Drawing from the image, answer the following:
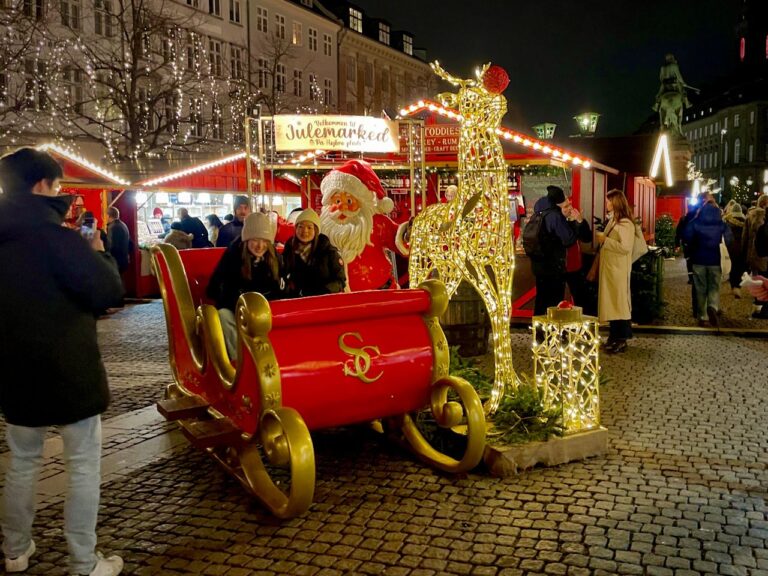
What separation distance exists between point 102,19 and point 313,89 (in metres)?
16.2

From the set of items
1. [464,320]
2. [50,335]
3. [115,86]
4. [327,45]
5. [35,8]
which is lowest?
[464,320]

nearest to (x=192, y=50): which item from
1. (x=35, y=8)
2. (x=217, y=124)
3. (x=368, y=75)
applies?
(x=217, y=124)

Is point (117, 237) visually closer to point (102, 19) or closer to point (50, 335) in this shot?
point (50, 335)

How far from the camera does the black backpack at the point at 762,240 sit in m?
12.3

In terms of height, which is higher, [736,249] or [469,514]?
[736,249]

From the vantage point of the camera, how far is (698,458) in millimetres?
5473

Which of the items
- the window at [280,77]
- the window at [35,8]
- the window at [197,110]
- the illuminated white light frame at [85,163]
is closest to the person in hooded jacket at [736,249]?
the illuminated white light frame at [85,163]

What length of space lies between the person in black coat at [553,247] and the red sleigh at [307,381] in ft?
13.0

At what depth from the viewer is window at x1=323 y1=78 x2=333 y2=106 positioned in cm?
4447

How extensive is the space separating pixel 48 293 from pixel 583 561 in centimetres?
288

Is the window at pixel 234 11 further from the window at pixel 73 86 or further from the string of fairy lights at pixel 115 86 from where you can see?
the window at pixel 73 86

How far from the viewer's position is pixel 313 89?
42.1 m

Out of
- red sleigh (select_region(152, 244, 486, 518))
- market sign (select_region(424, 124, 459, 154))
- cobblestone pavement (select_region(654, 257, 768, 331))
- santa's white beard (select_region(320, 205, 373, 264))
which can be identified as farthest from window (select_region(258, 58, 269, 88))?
red sleigh (select_region(152, 244, 486, 518))

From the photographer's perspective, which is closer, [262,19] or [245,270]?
[245,270]
